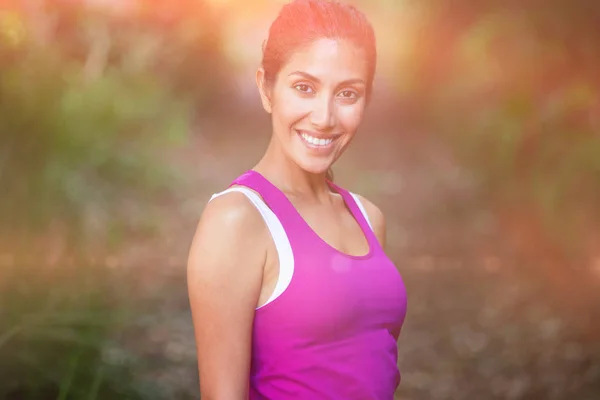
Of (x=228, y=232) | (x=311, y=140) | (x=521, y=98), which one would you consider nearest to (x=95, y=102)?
(x=311, y=140)

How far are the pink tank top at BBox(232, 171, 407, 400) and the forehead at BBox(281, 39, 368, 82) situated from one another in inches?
8.4

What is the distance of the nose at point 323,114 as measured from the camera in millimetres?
1253

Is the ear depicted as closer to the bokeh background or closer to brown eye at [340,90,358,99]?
brown eye at [340,90,358,99]

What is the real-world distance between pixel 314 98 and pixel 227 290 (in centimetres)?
40

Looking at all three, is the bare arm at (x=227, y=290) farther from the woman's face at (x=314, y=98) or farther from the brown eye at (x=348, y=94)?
the brown eye at (x=348, y=94)

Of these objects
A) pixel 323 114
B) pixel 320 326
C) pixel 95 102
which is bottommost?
pixel 320 326

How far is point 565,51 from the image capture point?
210cm

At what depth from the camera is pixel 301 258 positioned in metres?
1.13

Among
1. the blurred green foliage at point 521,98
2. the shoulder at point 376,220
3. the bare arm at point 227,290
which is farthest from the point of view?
the blurred green foliage at point 521,98

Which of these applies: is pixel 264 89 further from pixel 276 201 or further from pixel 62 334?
pixel 62 334

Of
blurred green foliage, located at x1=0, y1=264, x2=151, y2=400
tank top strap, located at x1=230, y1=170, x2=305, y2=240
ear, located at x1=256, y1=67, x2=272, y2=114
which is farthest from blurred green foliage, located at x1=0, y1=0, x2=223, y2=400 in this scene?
tank top strap, located at x1=230, y1=170, x2=305, y2=240

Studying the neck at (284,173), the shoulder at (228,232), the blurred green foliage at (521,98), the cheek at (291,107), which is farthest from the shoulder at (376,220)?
the blurred green foliage at (521,98)

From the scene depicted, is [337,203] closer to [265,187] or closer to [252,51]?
[265,187]

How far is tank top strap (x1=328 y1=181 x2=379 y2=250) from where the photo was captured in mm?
1335
